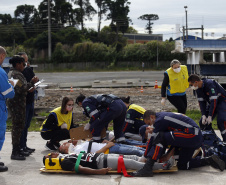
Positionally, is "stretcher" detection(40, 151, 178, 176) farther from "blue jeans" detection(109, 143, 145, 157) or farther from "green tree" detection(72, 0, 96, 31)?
"green tree" detection(72, 0, 96, 31)

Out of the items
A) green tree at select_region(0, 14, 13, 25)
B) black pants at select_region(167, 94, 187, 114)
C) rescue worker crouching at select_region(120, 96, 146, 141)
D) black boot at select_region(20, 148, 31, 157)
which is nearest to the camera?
black boot at select_region(20, 148, 31, 157)

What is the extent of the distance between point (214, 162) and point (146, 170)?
3.97 ft

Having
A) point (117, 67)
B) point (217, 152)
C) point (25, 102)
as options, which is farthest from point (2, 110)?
point (117, 67)

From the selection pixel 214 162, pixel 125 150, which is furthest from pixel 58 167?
pixel 214 162

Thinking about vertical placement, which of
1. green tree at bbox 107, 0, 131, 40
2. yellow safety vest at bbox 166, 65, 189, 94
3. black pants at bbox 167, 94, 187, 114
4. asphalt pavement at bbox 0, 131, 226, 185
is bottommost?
asphalt pavement at bbox 0, 131, 226, 185

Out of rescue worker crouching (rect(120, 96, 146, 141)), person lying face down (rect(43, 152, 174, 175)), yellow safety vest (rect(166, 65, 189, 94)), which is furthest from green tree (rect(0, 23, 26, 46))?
person lying face down (rect(43, 152, 174, 175))

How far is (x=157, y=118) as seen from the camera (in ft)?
19.4

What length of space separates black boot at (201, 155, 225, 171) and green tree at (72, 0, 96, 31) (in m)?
66.2

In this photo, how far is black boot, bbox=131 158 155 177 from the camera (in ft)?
18.8

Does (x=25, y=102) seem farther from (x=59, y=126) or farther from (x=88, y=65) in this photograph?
(x=88, y=65)

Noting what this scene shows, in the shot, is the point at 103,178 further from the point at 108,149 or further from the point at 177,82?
the point at 177,82

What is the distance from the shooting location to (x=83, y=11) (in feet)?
234

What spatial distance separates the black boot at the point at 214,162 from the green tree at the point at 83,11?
66202 mm

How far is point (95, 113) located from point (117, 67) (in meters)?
48.3
